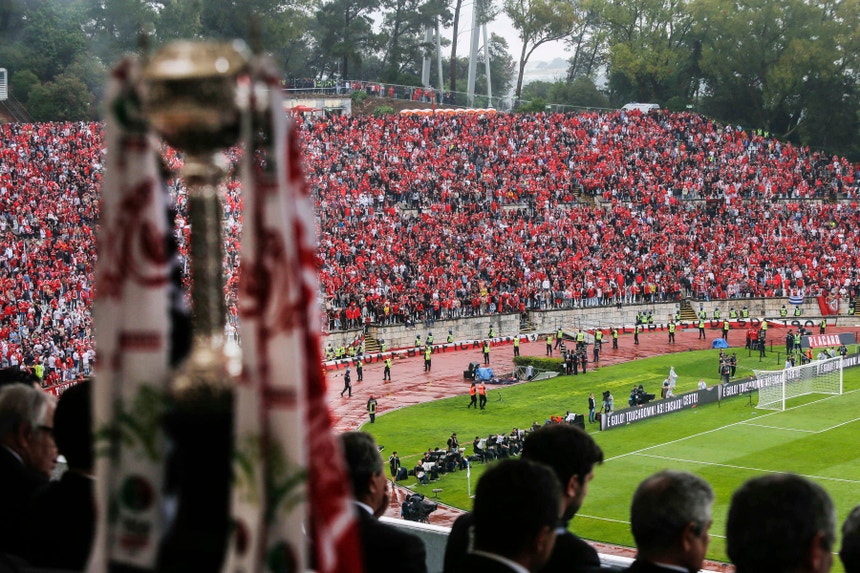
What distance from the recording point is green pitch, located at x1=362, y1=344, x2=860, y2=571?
2703 centimetres

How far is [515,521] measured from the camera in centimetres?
436

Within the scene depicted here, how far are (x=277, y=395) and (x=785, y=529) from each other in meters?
2.03

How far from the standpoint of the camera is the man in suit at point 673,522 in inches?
180

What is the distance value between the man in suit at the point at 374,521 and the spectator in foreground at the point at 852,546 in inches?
71.6

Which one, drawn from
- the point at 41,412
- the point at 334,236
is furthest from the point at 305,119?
the point at 41,412

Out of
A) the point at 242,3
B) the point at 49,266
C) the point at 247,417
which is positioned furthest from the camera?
the point at 242,3

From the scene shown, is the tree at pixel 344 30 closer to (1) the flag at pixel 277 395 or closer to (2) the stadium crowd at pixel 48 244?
(2) the stadium crowd at pixel 48 244

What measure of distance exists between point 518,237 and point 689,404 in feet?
71.6

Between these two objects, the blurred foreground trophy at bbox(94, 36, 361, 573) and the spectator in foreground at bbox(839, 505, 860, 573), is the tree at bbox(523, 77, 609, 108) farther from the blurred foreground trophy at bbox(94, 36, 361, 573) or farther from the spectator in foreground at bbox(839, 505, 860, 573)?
the blurred foreground trophy at bbox(94, 36, 361, 573)

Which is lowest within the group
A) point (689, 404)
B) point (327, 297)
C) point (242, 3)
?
point (689, 404)

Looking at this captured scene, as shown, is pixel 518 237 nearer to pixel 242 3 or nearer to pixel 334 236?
pixel 334 236

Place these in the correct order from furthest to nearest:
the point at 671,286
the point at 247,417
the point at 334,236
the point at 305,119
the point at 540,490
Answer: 1. the point at 305,119
2. the point at 671,286
3. the point at 334,236
4. the point at 540,490
5. the point at 247,417

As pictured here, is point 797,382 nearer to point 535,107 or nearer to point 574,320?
point 574,320

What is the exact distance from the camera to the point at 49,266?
42.9 meters
